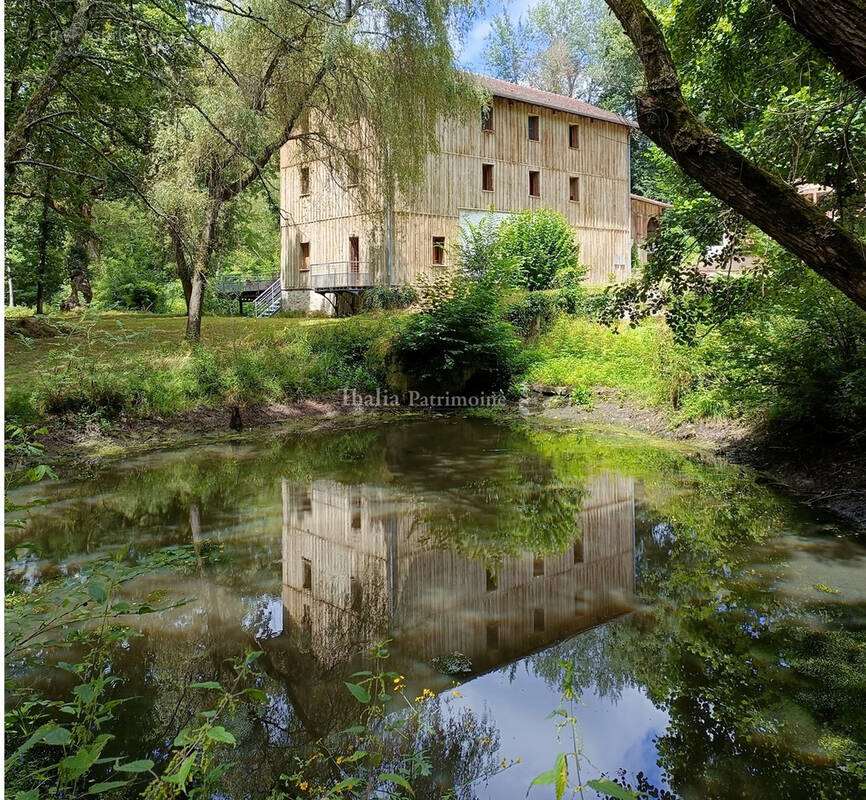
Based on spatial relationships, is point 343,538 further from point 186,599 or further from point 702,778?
point 702,778

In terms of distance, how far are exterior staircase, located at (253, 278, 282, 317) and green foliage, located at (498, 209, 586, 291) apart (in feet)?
36.8

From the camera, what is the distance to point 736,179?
4203 millimetres

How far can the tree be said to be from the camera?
10.6 meters

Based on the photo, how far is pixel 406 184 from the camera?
1175 cm

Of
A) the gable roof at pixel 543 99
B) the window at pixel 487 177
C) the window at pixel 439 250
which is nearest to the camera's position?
the window at pixel 439 250

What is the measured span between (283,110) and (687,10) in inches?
283

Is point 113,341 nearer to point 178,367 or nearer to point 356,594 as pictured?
point 178,367

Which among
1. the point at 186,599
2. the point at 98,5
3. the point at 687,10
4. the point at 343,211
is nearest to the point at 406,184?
the point at 687,10

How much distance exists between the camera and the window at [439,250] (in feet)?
81.5

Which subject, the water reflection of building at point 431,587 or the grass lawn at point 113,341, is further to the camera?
the grass lawn at point 113,341

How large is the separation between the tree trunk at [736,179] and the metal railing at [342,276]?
62.9 ft

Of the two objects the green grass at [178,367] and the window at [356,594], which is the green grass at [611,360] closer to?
the green grass at [178,367]

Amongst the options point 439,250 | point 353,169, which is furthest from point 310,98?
point 439,250

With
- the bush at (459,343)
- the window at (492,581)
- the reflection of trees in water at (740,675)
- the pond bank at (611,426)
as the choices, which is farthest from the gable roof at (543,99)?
the reflection of trees in water at (740,675)
